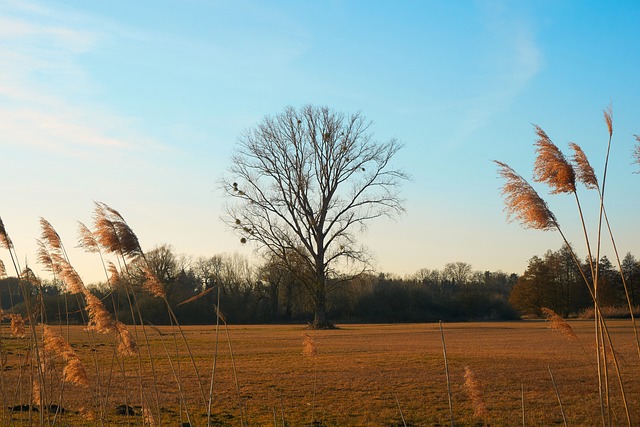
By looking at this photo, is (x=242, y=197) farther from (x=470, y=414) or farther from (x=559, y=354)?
(x=470, y=414)

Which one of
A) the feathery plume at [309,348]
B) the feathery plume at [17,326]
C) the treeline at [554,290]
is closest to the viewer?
the feathery plume at [309,348]

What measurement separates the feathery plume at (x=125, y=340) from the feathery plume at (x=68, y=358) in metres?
0.36

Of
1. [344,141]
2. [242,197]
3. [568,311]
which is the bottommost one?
[568,311]

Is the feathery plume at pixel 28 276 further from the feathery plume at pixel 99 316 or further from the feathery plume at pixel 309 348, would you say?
the feathery plume at pixel 309 348

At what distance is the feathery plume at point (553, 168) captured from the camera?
15.1ft

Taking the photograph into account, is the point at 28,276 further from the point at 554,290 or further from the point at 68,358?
the point at 554,290

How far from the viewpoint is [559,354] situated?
1934cm

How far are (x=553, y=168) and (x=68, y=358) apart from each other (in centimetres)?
401

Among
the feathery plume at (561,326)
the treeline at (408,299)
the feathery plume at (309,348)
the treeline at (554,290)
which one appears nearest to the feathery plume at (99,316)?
the feathery plume at (309,348)

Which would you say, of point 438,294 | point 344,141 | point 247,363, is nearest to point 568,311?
point 438,294

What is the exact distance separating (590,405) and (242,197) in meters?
35.0

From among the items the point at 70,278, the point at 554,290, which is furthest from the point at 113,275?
the point at 554,290

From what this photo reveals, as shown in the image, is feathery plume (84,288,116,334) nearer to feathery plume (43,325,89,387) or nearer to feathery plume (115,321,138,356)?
feathery plume (115,321,138,356)

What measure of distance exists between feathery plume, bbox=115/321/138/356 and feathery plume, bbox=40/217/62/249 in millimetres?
999
